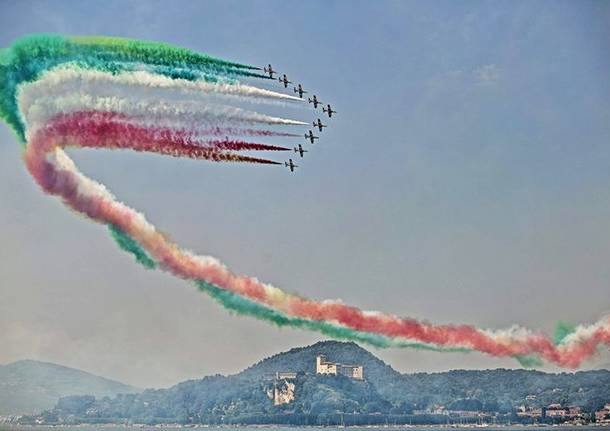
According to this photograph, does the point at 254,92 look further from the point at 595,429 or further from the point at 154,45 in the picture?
the point at 595,429

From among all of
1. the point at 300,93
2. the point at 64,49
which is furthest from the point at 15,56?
the point at 300,93

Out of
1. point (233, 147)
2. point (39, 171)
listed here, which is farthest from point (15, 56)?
point (233, 147)

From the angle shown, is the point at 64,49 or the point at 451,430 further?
the point at 451,430

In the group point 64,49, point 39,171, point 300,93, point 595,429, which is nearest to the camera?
point 64,49

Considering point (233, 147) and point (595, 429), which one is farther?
point (595, 429)

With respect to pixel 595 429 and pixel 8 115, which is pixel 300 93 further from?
pixel 595 429

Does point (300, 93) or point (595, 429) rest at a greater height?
point (300, 93)

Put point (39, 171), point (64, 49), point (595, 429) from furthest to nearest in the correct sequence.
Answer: point (595, 429) → point (39, 171) → point (64, 49)

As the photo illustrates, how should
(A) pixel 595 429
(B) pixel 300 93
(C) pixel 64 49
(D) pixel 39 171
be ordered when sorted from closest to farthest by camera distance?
1. (C) pixel 64 49
2. (D) pixel 39 171
3. (B) pixel 300 93
4. (A) pixel 595 429

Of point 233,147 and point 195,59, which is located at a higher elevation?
point 195,59
